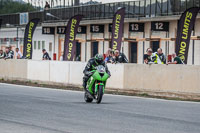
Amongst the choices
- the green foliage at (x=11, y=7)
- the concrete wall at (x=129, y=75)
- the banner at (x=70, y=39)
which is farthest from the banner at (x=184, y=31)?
the green foliage at (x=11, y=7)

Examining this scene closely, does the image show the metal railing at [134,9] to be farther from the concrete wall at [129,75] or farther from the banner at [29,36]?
the concrete wall at [129,75]

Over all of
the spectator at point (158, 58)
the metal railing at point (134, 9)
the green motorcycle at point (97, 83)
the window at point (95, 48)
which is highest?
the metal railing at point (134, 9)

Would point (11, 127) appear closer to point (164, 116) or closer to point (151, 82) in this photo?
point (164, 116)

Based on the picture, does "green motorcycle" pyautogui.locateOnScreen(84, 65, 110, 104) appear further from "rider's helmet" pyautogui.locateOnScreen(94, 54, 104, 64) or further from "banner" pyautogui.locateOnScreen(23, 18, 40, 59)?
"banner" pyautogui.locateOnScreen(23, 18, 40, 59)

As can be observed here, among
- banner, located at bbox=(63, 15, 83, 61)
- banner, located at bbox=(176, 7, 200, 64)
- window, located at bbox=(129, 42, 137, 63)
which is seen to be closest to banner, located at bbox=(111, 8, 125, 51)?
banner, located at bbox=(63, 15, 83, 61)

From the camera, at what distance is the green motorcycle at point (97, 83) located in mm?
15492

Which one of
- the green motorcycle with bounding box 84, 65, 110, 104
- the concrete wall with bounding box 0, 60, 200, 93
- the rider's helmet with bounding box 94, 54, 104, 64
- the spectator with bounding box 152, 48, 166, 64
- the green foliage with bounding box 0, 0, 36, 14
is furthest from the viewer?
the green foliage with bounding box 0, 0, 36, 14

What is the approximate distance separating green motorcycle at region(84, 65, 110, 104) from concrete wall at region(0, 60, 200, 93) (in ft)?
12.5

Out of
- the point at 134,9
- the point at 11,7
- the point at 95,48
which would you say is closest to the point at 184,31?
the point at 134,9

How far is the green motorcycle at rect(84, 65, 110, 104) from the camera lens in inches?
610

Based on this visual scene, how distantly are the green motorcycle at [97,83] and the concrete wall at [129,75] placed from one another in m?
3.82

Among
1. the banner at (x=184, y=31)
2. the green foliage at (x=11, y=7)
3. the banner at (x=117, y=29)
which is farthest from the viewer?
the green foliage at (x=11, y=7)

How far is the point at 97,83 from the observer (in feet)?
51.0

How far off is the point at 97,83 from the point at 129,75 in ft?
17.8
